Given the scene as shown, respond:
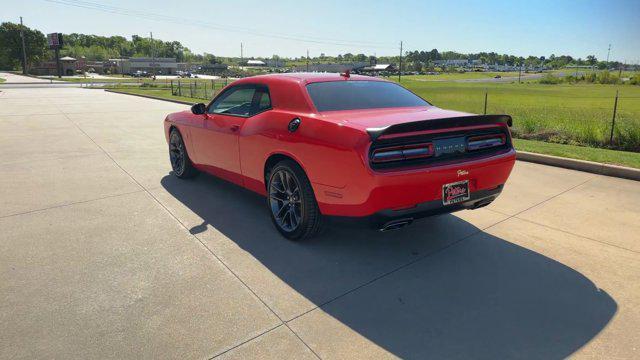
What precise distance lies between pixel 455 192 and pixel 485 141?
64 centimetres

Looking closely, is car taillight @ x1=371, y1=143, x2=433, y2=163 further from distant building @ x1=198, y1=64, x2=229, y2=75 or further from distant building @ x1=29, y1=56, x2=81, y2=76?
distant building @ x1=198, y1=64, x2=229, y2=75

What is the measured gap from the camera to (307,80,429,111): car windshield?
4145 mm

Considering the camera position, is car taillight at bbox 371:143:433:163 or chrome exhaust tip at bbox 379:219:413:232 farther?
chrome exhaust tip at bbox 379:219:413:232

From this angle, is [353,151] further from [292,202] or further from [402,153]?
[292,202]

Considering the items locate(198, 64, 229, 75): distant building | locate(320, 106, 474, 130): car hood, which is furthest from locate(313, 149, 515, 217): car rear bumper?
locate(198, 64, 229, 75): distant building

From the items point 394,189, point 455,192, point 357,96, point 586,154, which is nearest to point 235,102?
point 357,96

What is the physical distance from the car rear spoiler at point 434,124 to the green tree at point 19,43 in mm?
119119

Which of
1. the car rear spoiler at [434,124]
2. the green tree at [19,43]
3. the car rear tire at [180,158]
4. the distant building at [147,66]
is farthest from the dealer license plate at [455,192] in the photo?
the green tree at [19,43]

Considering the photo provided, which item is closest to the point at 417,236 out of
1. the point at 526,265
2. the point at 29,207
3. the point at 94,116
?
the point at 526,265

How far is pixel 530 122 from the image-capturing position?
1045cm

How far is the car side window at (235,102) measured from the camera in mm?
4852

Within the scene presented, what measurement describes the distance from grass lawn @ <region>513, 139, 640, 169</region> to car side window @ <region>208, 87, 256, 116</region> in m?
5.46

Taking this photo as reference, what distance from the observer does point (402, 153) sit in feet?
11.1

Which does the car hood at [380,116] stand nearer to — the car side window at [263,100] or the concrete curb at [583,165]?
the car side window at [263,100]
